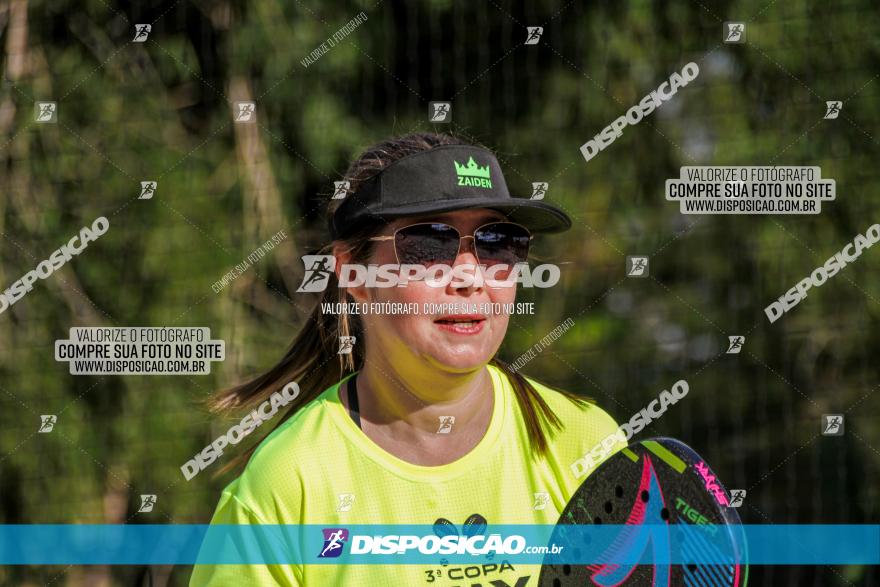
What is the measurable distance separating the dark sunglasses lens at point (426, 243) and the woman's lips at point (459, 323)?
0.46ft

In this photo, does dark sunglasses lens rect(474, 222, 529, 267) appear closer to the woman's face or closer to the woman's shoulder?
the woman's face

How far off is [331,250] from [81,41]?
98cm

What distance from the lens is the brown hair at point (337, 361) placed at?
273 cm

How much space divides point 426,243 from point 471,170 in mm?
211

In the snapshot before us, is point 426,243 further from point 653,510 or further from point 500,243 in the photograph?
point 653,510

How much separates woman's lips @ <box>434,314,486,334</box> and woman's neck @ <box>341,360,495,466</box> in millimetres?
114

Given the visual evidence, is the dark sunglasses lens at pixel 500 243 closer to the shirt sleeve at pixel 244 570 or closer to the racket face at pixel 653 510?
the racket face at pixel 653 510

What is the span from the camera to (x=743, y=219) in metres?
3.06

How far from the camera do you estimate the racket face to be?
2516mm

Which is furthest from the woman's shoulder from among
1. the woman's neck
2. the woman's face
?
the woman's face

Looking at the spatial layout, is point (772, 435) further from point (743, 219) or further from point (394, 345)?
point (394, 345)

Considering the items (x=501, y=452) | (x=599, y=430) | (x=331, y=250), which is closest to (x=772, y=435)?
(x=599, y=430)

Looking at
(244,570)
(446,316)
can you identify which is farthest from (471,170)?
(244,570)

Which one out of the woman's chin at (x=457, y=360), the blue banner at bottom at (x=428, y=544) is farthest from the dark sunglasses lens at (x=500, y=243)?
the blue banner at bottom at (x=428, y=544)
